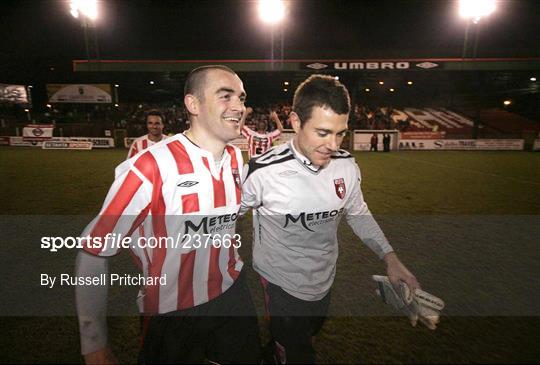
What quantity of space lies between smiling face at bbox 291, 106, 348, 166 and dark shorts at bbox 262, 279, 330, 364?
0.92m

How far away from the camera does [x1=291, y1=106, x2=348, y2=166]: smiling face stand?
1940mm

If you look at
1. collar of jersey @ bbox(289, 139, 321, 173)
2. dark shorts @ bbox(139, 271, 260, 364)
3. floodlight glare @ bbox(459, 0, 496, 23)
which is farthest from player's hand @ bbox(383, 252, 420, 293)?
floodlight glare @ bbox(459, 0, 496, 23)

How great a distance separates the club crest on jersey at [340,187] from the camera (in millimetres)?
2191

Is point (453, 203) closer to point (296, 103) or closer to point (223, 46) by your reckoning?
point (296, 103)

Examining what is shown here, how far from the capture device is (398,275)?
1986 mm

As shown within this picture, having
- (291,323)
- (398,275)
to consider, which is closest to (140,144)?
(291,323)

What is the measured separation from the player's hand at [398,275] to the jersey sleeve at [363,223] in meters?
0.12

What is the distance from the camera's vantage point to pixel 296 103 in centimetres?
208

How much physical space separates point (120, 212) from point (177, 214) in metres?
0.32

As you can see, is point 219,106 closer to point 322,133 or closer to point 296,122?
point 296,122

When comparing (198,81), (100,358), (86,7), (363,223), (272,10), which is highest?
(86,7)

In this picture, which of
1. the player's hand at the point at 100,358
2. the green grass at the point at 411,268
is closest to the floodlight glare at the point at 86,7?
the green grass at the point at 411,268

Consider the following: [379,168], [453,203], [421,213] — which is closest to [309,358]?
[421,213]

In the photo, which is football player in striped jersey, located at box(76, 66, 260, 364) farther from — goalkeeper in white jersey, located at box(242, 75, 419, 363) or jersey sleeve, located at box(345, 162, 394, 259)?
jersey sleeve, located at box(345, 162, 394, 259)
